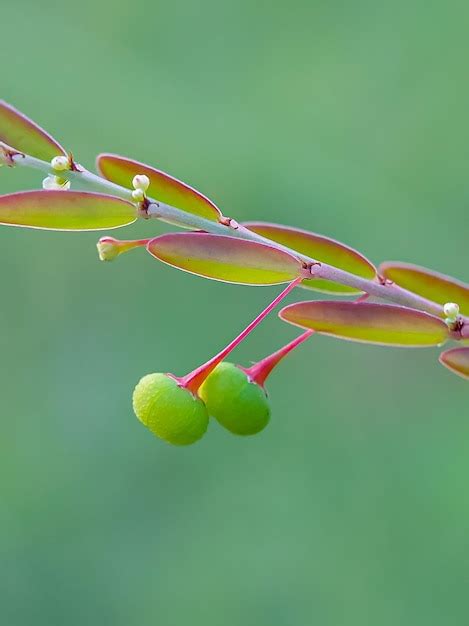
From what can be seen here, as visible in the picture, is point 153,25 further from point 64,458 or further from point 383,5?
point 64,458

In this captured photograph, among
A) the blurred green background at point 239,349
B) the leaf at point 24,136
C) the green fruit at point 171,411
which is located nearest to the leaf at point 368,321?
the green fruit at point 171,411

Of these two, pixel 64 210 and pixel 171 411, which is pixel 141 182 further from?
pixel 171 411

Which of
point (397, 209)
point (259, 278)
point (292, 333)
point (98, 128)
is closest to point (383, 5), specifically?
point (397, 209)

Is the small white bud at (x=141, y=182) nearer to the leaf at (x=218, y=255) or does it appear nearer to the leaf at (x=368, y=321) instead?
the leaf at (x=218, y=255)

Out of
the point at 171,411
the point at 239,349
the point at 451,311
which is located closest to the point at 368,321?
the point at 451,311

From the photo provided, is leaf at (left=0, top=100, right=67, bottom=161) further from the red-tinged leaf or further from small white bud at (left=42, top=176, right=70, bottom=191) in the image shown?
the red-tinged leaf
